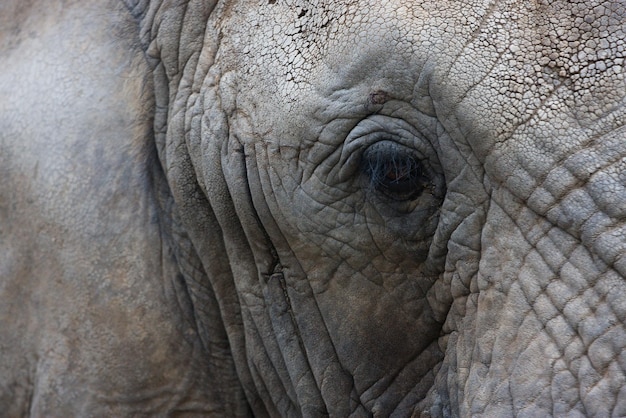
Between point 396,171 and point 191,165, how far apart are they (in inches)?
25.4

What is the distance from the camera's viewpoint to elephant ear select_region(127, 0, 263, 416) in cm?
255

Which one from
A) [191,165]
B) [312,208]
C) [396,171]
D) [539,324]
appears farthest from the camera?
[191,165]

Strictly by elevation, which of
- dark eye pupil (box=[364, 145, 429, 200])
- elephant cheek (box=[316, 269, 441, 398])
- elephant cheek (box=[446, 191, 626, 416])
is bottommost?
elephant cheek (box=[316, 269, 441, 398])

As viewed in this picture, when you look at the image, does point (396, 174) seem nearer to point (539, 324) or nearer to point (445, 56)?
point (445, 56)

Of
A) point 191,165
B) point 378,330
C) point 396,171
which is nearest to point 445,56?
point 396,171

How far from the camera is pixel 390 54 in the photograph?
208cm

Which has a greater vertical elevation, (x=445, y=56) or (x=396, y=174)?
(x=445, y=56)

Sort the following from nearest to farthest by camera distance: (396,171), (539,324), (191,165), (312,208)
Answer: (539,324), (396,171), (312,208), (191,165)

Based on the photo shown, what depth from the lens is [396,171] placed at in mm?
2137

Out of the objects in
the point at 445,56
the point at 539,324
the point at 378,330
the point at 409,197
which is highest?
the point at 445,56

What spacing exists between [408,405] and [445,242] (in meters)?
0.45

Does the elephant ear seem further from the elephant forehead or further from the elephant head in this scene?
the elephant forehead

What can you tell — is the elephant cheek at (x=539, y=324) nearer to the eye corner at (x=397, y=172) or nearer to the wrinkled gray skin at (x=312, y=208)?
the wrinkled gray skin at (x=312, y=208)

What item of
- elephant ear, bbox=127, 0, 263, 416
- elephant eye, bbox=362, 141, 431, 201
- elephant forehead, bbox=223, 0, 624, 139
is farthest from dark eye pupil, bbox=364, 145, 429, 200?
elephant ear, bbox=127, 0, 263, 416
